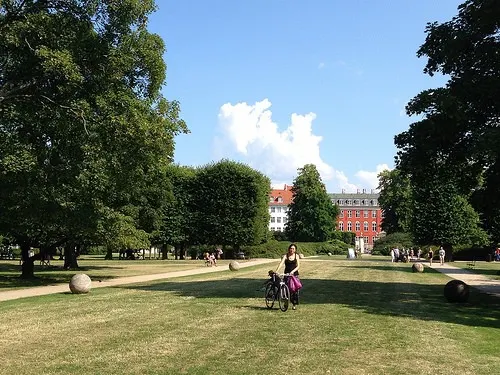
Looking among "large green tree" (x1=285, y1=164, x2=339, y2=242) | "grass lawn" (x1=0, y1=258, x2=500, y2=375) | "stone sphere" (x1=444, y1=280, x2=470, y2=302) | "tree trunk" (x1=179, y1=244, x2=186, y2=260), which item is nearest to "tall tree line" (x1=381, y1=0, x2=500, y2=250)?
"stone sphere" (x1=444, y1=280, x2=470, y2=302)

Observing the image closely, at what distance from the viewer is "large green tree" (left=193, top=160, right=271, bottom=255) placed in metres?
66.6

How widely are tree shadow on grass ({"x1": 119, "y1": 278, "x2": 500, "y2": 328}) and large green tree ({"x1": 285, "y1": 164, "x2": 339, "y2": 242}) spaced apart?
74204 mm

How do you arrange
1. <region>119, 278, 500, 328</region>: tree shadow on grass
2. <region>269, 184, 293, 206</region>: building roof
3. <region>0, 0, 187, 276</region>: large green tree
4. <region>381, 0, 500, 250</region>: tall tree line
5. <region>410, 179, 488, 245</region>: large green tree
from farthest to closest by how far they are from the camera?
1. <region>269, 184, 293, 206</region>: building roof
2. <region>410, 179, 488, 245</region>: large green tree
3. <region>0, 0, 187, 276</region>: large green tree
4. <region>381, 0, 500, 250</region>: tall tree line
5. <region>119, 278, 500, 328</region>: tree shadow on grass

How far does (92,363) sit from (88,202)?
18544mm

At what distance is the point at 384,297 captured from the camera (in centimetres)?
2052

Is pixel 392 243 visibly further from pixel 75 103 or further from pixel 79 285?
pixel 75 103

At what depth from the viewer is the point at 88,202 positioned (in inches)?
1057

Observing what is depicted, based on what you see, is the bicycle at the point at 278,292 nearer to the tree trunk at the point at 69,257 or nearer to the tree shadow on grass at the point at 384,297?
the tree shadow on grass at the point at 384,297

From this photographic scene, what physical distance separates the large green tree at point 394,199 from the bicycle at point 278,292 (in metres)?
73.8

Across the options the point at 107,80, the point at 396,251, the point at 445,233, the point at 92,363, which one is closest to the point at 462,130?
the point at 107,80

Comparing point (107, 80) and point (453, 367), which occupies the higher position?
point (107, 80)

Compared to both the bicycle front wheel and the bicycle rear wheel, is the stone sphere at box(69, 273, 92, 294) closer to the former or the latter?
the bicycle rear wheel

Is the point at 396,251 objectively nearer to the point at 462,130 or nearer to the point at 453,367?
the point at 462,130

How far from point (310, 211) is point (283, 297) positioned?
86.0m
